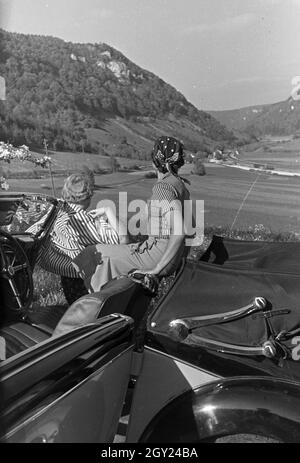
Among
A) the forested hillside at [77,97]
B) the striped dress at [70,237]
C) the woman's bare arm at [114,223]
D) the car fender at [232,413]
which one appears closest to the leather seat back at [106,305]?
the car fender at [232,413]

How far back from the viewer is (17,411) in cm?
119

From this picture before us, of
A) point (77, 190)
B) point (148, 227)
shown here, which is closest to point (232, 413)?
point (148, 227)

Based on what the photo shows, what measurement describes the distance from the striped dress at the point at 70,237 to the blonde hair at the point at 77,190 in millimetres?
57

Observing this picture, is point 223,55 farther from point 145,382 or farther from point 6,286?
point 145,382

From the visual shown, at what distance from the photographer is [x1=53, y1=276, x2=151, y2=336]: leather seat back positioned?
1.76 m

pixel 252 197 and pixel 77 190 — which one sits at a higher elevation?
pixel 77 190

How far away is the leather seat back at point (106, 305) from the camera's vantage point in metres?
1.76

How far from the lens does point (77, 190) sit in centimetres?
335

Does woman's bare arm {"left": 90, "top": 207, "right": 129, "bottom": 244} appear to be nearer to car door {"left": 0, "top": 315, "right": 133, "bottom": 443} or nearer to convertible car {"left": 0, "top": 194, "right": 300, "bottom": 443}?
convertible car {"left": 0, "top": 194, "right": 300, "bottom": 443}

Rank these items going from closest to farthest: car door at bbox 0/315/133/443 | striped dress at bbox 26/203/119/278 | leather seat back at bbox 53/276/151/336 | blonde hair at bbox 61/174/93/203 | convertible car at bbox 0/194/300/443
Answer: car door at bbox 0/315/133/443, convertible car at bbox 0/194/300/443, leather seat back at bbox 53/276/151/336, striped dress at bbox 26/203/119/278, blonde hair at bbox 61/174/93/203

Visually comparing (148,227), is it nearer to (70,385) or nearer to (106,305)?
(106,305)

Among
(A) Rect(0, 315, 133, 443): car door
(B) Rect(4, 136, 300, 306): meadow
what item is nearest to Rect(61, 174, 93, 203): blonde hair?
(B) Rect(4, 136, 300, 306): meadow

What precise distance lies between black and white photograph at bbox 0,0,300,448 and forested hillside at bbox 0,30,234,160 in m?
0.02

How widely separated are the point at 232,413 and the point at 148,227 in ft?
4.98
